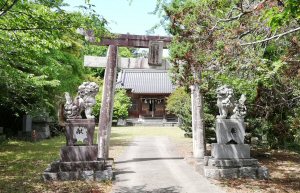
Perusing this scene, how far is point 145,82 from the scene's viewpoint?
48.1 m

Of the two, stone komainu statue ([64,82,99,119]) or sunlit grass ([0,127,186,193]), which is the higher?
stone komainu statue ([64,82,99,119])

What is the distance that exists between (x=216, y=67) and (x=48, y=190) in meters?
5.36

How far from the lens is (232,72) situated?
9.15m

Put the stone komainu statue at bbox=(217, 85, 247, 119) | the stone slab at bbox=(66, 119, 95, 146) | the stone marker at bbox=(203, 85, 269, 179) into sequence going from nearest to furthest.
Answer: the stone slab at bbox=(66, 119, 95, 146), the stone marker at bbox=(203, 85, 269, 179), the stone komainu statue at bbox=(217, 85, 247, 119)

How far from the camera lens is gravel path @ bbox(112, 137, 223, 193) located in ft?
30.7

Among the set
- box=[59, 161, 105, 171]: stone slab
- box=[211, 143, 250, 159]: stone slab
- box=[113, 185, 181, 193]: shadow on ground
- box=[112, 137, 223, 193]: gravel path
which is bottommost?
box=[113, 185, 181, 193]: shadow on ground

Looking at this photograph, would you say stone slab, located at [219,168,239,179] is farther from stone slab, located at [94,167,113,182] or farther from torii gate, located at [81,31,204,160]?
torii gate, located at [81,31,204,160]

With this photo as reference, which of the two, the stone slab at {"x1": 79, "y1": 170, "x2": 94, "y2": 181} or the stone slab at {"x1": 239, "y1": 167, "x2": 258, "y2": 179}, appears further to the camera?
the stone slab at {"x1": 239, "y1": 167, "x2": 258, "y2": 179}

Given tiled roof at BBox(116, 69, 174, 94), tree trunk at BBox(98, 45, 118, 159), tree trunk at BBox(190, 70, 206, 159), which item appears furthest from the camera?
tiled roof at BBox(116, 69, 174, 94)

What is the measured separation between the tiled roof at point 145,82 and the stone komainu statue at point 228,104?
33838 millimetres

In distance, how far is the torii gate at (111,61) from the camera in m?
13.0

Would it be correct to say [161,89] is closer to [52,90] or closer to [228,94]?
[52,90]

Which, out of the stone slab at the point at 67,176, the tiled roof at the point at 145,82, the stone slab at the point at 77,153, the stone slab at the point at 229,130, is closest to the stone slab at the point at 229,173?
the stone slab at the point at 229,130

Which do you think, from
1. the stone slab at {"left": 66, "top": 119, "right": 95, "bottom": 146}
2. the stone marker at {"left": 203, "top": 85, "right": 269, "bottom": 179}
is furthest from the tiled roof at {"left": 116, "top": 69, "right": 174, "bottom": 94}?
the stone slab at {"left": 66, "top": 119, "right": 95, "bottom": 146}
